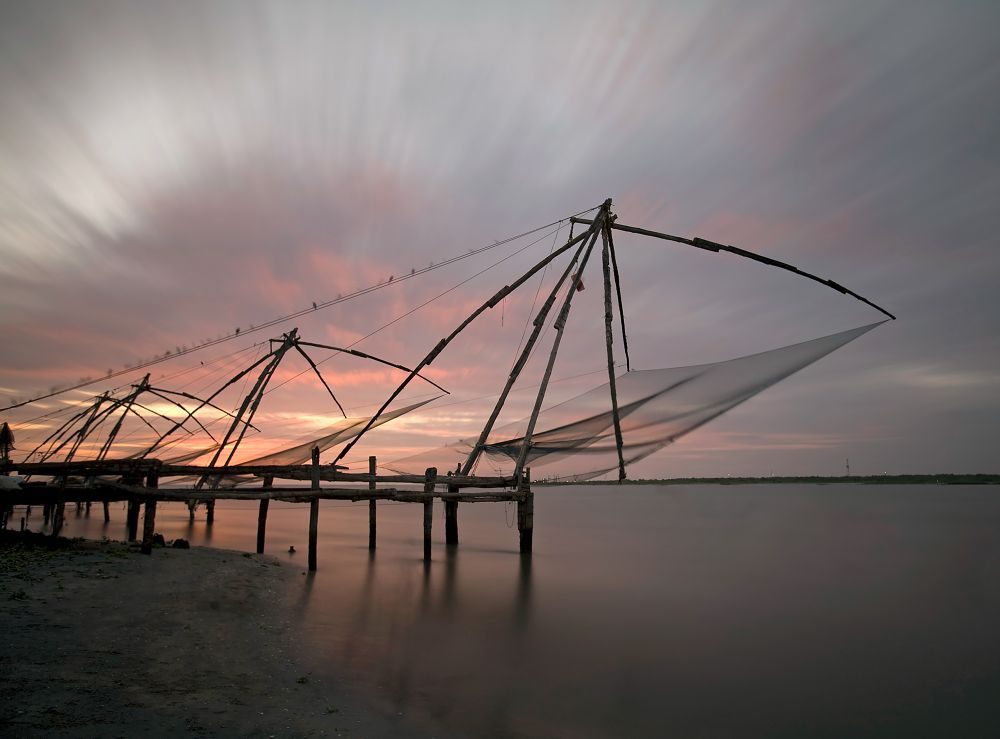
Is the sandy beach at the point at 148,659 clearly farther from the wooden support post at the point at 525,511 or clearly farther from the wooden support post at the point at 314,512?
the wooden support post at the point at 525,511

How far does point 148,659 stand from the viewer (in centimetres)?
511

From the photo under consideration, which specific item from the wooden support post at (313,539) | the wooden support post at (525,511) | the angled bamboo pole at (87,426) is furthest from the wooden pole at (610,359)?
the angled bamboo pole at (87,426)

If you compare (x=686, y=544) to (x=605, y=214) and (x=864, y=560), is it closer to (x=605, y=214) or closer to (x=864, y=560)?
(x=864, y=560)

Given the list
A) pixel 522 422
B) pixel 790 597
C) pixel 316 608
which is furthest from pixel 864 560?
pixel 316 608

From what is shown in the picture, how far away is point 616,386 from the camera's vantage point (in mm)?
9781

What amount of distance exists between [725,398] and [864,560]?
45.4 ft

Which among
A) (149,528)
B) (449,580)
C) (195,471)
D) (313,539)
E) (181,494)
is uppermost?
(195,471)

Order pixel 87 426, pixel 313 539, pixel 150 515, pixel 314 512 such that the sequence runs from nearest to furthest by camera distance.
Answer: pixel 150 515
pixel 314 512
pixel 313 539
pixel 87 426

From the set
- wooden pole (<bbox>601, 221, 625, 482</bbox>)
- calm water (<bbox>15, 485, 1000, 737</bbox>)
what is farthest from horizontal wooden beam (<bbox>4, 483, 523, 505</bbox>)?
wooden pole (<bbox>601, 221, 625, 482</bbox>)

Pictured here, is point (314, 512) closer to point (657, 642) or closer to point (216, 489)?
point (216, 489)

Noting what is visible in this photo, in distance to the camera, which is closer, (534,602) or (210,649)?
(210,649)

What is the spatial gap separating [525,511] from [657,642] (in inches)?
274

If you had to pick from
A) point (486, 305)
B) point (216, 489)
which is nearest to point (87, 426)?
point (216, 489)

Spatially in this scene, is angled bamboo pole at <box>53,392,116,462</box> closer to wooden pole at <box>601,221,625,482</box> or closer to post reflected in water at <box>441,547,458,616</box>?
post reflected in water at <box>441,547,458,616</box>
